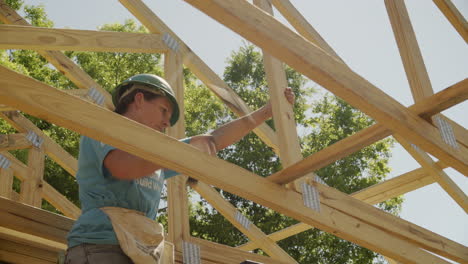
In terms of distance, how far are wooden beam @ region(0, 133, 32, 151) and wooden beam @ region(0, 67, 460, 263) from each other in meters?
4.49

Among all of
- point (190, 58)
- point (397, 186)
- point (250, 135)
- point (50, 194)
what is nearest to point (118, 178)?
point (190, 58)

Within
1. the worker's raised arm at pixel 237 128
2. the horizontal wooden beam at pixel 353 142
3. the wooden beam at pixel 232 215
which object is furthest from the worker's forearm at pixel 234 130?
the wooden beam at pixel 232 215

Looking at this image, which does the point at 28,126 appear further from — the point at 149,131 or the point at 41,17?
the point at 41,17

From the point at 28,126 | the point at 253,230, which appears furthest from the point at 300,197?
the point at 28,126

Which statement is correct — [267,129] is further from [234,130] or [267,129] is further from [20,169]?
[20,169]

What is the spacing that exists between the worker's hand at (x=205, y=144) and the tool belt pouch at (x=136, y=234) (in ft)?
1.40

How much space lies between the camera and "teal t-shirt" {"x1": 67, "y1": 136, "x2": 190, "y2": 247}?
2.31m

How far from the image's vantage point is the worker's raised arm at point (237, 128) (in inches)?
111

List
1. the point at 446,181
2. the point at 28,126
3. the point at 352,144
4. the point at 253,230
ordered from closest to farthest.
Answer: the point at 352,144 → the point at 446,181 → the point at 253,230 → the point at 28,126

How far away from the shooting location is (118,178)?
7.75 feet

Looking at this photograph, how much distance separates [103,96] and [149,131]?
10.1ft

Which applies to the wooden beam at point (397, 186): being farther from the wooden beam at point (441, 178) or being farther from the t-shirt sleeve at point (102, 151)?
the t-shirt sleeve at point (102, 151)

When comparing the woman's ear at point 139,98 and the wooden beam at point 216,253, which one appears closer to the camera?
the woman's ear at point 139,98

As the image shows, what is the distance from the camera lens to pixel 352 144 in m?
2.81
